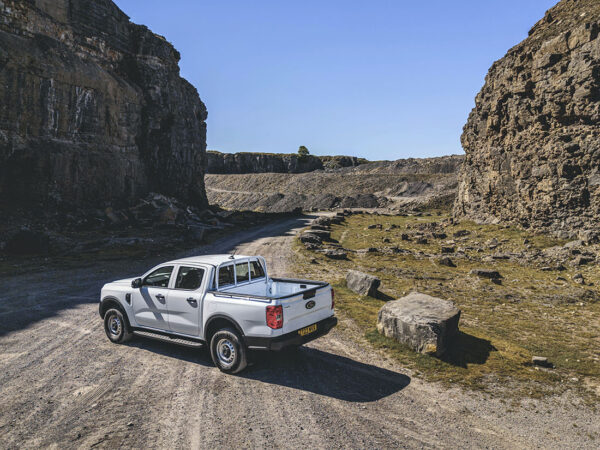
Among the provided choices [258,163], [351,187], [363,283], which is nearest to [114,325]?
[363,283]

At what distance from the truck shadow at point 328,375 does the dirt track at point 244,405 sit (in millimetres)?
23

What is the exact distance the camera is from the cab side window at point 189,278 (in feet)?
28.2

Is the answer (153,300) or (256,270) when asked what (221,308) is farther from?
(153,300)

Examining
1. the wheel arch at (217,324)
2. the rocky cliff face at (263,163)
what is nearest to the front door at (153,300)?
the wheel arch at (217,324)

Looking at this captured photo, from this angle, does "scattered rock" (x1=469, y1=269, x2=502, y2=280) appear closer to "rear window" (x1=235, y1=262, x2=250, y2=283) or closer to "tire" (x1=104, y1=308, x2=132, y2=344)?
"rear window" (x1=235, y1=262, x2=250, y2=283)

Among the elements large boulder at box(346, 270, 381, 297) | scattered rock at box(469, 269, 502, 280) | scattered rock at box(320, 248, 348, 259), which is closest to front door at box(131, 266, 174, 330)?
large boulder at box(346, 270, 381, 297)

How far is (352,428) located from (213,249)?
2376 cm

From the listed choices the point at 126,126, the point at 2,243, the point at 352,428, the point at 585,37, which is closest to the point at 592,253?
the point at 585,37

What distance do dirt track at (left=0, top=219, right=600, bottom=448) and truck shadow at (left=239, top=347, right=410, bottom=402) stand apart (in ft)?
0.07

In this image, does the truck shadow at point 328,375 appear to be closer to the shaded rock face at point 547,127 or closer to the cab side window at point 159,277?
the cab side window at point 159,277

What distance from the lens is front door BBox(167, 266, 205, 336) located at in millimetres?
8414

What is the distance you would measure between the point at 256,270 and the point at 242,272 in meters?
0.49

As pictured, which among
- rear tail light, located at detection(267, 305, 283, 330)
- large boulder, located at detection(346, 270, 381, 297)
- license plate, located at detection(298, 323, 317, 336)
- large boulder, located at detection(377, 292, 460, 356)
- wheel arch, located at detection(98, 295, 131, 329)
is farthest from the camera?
large boulder, located at detection(346, 270, 381, 297)

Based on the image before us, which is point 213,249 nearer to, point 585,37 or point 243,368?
point 243,368
